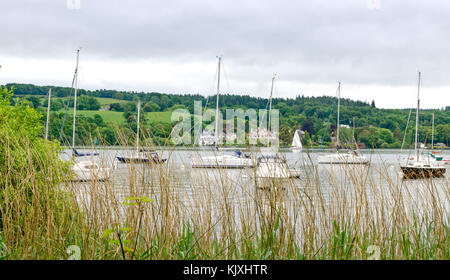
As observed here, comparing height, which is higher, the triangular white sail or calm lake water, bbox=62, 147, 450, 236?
the triangular white sail

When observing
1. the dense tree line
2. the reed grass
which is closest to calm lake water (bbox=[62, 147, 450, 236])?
the reed grass

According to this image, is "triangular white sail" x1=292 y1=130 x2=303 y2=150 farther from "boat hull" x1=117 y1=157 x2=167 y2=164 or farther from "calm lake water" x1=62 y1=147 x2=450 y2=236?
"boat hull" x1=117 y1=157 x2=167 y2=164

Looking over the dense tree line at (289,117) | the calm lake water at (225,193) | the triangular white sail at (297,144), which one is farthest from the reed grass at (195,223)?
the dense tree line at (289,117)

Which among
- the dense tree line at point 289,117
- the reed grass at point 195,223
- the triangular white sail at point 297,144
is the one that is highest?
the dense tree line at point 289,117

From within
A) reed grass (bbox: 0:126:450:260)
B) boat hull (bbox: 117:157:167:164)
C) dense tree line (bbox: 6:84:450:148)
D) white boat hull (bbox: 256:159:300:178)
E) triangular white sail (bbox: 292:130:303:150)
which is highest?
dense tree line (bbox: 6:84:450:148)

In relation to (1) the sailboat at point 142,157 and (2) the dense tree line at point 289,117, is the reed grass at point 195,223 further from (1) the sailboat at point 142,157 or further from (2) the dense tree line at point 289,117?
(2) the dense tree line at point 289,117

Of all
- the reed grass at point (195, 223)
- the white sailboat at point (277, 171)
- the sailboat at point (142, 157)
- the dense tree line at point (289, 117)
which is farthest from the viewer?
the dense tree line at point (289, 117)

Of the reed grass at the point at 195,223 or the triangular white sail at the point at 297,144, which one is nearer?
the reed grass at the point at 195,223

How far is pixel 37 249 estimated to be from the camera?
2.63 meters

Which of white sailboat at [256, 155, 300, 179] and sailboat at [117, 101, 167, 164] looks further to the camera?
white sailboat at [256, 155, 300, 179]

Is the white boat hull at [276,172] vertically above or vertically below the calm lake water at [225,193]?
above

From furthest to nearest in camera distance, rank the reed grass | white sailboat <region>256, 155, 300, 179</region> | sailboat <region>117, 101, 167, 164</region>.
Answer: white sailboat <region>256, 155, 300, 179</region>, sailboat <region>117, 101, 167, 164</region>, the reed grass

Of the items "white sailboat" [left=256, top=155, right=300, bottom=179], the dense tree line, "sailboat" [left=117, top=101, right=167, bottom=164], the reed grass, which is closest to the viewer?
the reed grass
